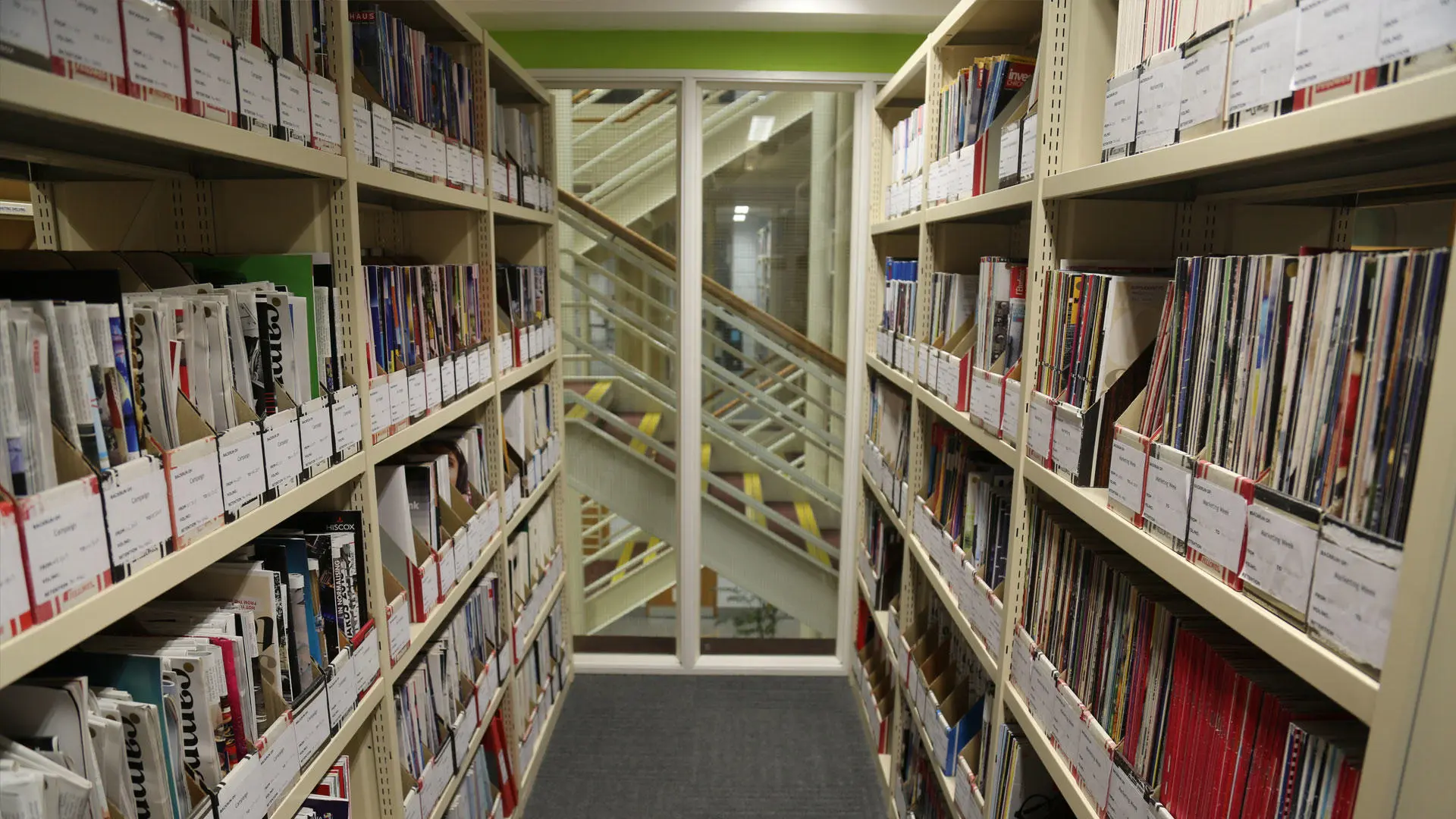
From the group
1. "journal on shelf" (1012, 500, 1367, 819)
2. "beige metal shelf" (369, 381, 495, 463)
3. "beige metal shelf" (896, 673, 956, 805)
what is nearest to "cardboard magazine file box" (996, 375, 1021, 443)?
"journal on shelf" (1012, 500, 1367, 819)

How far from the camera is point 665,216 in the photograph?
3146 mm

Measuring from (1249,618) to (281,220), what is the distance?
1.52 meters

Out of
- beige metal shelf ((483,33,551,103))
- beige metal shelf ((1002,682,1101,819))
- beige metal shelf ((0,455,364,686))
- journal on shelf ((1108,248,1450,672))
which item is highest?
beige metal shelf ((483,33,551,103))

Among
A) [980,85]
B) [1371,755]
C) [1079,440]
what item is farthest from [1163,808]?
[980,85]

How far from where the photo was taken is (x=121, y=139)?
1031 mm

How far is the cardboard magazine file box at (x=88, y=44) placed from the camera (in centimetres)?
73

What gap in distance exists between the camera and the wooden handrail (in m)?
3.17

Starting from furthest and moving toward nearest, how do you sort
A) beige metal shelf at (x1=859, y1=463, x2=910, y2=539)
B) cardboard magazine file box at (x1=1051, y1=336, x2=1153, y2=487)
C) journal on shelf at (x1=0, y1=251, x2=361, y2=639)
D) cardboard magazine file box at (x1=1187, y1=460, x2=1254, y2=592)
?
beige metal shelf at (x1=859, y1=463, x2=910, y2=539) → cardboard magazine file box at (x1=1051, y1=336, x2=1153, y2=487) → cardboard magazine file box at (x1=1187, y1=460, x2=1254, y2=592) → journal on shelf at (x1=0, y1=251, x2=361, y2=639)

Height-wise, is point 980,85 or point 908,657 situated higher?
point 980,85

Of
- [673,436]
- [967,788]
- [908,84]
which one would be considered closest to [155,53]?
[967,788]

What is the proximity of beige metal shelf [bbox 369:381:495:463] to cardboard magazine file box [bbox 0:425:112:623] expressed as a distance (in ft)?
2.05

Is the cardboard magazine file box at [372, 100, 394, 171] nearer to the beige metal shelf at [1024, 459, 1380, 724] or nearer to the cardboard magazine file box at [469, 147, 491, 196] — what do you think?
the cardboard magazine file box at [469, 147, 491, 196]

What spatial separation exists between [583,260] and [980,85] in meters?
1.89

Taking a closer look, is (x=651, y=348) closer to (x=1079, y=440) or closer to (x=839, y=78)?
(x=839, y=78)
